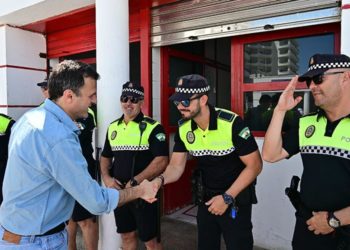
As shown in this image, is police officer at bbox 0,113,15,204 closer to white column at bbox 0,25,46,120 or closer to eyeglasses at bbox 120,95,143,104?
eyeglasses at bbox 120,95,143,104

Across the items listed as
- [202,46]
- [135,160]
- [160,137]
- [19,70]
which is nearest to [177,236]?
[135,160]

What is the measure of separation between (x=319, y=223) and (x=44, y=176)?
1.54 metres

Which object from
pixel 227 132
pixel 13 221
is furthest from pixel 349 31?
pixel 13 221

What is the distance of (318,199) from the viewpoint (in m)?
1.90

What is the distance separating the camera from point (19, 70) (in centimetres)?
548

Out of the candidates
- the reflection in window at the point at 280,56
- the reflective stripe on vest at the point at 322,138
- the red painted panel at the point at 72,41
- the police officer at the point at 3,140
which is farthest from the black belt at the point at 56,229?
the red painted panel at the point at 72,41

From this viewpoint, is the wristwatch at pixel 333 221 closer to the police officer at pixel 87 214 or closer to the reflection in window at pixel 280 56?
the reflection in window at pixel 280 56

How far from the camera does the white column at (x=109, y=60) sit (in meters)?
A: 3.42

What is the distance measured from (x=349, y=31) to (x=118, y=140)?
2118mm

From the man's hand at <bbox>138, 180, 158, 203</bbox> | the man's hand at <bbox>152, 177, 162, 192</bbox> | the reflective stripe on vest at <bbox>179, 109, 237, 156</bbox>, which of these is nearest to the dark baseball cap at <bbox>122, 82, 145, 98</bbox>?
the reflective stripe on vest at <bbox>179, 109, 237, 156</bbox>

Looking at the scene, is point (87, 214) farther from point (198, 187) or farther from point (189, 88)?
point (189, 88)

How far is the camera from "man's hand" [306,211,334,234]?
1.79 m

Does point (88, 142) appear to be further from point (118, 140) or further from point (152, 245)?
point (152, 245)

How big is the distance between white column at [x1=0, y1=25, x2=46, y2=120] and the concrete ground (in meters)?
2.71
